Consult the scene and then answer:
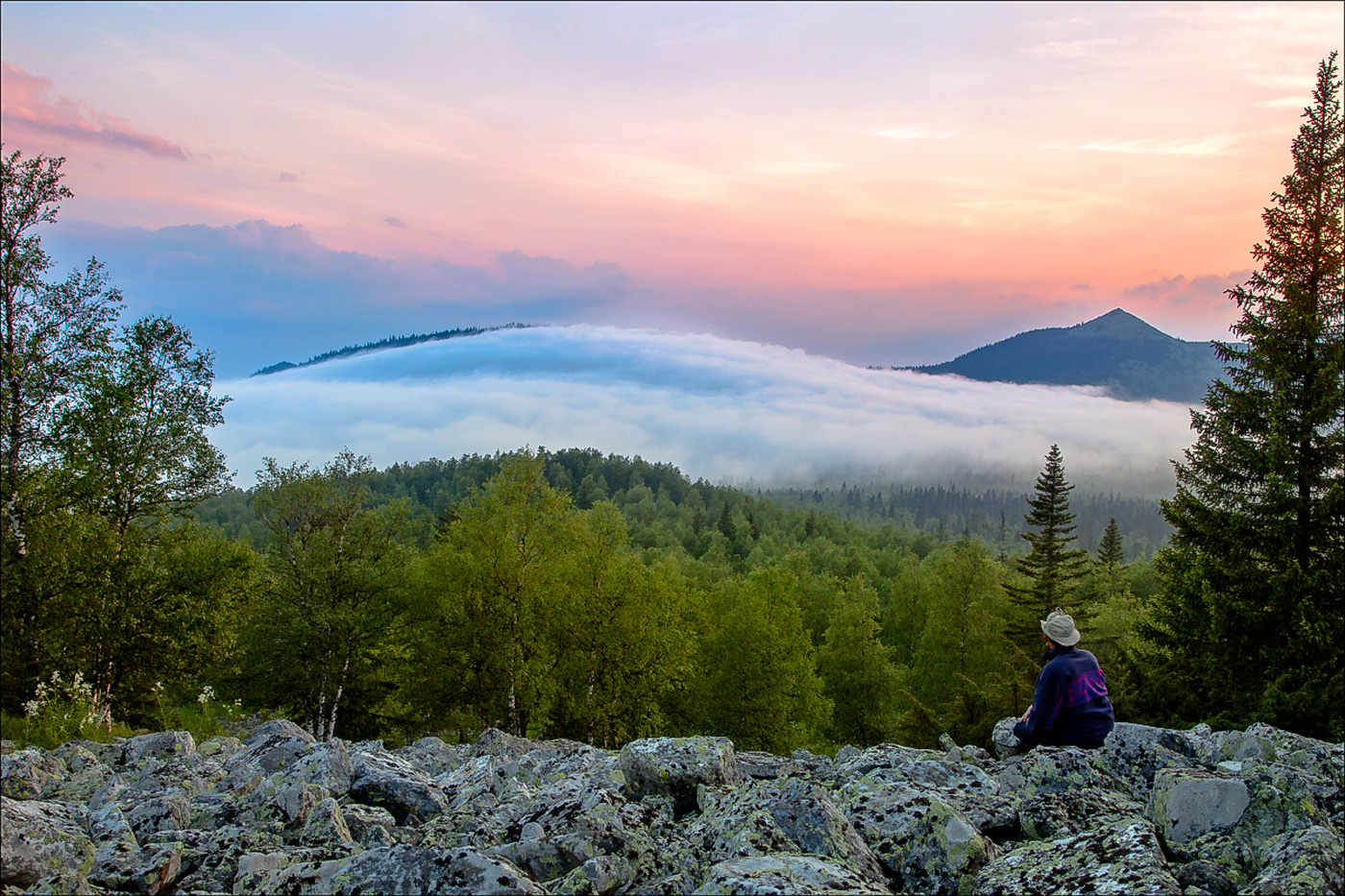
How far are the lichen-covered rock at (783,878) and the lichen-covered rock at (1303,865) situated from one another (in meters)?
2.54

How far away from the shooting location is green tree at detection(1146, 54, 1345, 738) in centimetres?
2044

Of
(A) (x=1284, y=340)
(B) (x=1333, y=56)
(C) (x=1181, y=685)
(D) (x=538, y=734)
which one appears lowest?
(D) (x=538, y=734)

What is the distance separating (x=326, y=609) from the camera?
1185 inches

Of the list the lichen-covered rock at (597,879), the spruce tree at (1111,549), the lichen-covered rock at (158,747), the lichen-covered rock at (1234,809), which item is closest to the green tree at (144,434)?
the lichen-covered rock at (158,747)

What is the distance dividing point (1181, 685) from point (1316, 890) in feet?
63.4

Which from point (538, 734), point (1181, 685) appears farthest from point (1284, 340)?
point (538, 734)

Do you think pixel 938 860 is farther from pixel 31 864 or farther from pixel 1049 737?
pixel 31 864

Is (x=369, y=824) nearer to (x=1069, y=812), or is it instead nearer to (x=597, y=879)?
(x=597, y=879)

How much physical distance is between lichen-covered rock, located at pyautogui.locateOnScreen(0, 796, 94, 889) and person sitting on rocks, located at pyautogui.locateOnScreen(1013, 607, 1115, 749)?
9022 mm

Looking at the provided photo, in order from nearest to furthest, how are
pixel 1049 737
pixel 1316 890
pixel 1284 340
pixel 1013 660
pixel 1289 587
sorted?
pixel 1316 890 → pixel 1049 737 → pixel 1289 587 → pixel 1284 340 → pixel 1013 660

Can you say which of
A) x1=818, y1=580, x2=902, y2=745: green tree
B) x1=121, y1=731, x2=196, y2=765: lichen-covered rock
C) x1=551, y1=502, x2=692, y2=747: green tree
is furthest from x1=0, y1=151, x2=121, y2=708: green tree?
x1=818, y1=580, x2=902, y2=745: green tree

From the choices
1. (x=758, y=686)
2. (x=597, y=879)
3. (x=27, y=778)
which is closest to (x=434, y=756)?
(x=27, y=778)

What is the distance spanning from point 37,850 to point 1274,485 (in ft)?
88.6

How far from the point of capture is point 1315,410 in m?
21.1
